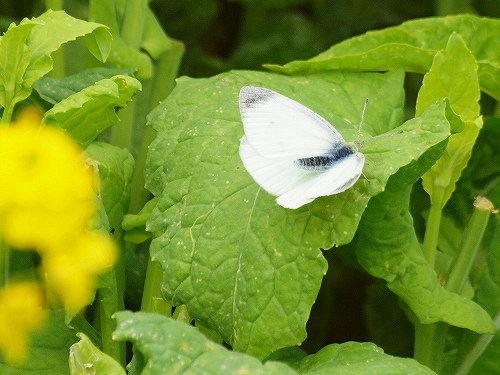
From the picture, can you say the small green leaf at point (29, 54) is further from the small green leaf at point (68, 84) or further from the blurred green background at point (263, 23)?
the blurred green background at point (263, 23)

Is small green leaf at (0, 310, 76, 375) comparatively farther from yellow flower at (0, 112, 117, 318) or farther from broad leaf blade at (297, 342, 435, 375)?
broad leaf blade at (297, 342, 435, 375)

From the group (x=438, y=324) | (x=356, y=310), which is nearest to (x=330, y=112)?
(x=438, y=324)

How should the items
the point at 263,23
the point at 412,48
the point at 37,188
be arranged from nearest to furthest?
the point at 37,188 → the point at 412,48 → the point at 263,23

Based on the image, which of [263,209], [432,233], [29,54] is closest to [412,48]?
[432,233]

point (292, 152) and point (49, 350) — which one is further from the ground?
point (292, 152)

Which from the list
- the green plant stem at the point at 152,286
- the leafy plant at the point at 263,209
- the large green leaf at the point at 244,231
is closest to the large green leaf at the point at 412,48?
the leafy plant at the point at 263,209

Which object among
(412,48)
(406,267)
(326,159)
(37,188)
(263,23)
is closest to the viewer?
(37,188)

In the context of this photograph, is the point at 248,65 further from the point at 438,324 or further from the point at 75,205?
the point at 75,205

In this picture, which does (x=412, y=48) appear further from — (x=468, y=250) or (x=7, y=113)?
(x=7, y=113)
